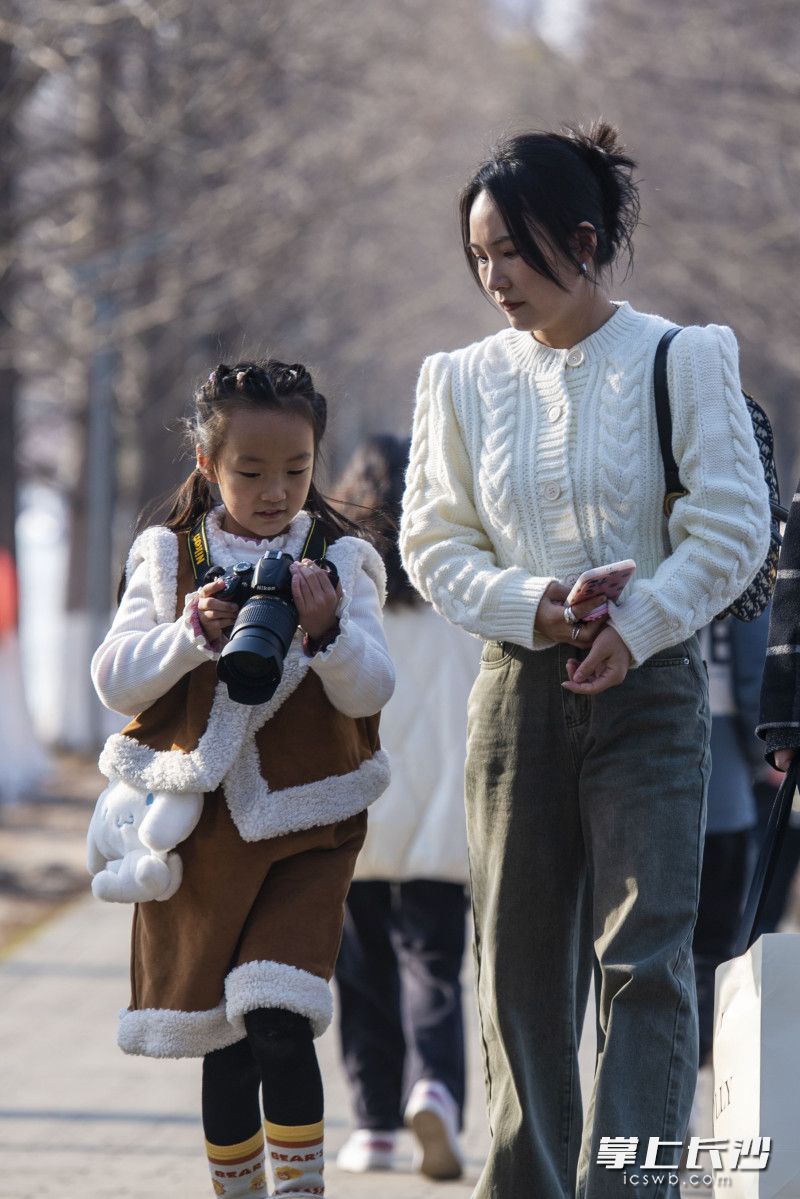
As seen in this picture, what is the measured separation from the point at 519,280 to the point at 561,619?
61cm

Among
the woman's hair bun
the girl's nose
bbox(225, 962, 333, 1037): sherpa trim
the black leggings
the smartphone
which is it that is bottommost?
the black leggings

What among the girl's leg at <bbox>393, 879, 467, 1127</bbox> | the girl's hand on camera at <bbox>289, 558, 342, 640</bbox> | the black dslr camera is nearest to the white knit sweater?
the girl's hand on camera at <bbox>289, 558, 342, 640</bbox>

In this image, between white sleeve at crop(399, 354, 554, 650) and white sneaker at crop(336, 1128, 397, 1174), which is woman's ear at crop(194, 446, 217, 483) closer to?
white sleeve at crop(399, 354, 554, 650)

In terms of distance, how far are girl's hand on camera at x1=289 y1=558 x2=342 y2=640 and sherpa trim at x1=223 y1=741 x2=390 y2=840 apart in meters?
0.30

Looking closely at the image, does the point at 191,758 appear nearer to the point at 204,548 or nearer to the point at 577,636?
the point at 204,548

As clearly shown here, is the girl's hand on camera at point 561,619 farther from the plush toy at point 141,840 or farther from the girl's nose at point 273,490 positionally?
the plush toy at point 141,840

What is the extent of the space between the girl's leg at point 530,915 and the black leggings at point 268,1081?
1.12ft

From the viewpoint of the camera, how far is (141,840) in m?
3.80

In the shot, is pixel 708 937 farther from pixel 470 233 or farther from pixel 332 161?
pixel 332 161

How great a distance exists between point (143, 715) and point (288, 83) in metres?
14.7

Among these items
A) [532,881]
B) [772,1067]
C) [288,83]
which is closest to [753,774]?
[532,881]

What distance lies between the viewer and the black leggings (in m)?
3.73

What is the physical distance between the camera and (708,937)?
5.50m

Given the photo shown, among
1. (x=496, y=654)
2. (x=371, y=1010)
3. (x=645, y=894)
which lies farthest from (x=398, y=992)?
(x=645, y=894)
